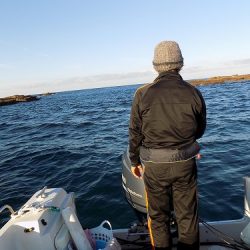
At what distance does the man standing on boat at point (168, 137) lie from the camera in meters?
3.34

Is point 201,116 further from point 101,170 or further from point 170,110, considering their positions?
point 101,170

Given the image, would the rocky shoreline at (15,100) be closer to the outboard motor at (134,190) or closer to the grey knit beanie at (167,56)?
the outboard motor at (134,190)

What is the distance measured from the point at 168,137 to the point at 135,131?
0.42 meters

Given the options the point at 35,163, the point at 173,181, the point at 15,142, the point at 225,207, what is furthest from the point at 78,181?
the point at 15,142

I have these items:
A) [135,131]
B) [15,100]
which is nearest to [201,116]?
[135,131]

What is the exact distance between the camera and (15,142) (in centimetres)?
1850

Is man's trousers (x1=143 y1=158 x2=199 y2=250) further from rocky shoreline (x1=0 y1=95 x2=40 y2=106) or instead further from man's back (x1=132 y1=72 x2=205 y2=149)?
rocky shoreline (x1=0 y1=95 x2=40 y2=106)

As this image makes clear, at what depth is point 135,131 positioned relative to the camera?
3598mm

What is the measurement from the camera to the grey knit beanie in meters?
3.41

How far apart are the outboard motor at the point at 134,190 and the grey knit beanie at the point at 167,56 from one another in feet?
6.16

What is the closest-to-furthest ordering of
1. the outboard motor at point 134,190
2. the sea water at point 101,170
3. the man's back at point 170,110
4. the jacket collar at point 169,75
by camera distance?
the man's back at point 170,110
the jacket collar at point 169,75
the outboard motor at point 134,190
the sea water at point 101,170

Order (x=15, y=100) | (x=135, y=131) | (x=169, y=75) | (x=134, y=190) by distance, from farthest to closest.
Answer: (x=15, y=100) → (x=134, y=190) → (x=135, y=131) → (x=169, y=75)

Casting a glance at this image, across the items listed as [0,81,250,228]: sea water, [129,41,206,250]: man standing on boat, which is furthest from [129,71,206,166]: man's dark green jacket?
[0,81,250,228]: sea water

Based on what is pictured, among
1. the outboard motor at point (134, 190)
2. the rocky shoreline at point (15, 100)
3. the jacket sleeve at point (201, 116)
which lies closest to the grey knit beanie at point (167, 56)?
the jacket sleeve at point (201, 116)
